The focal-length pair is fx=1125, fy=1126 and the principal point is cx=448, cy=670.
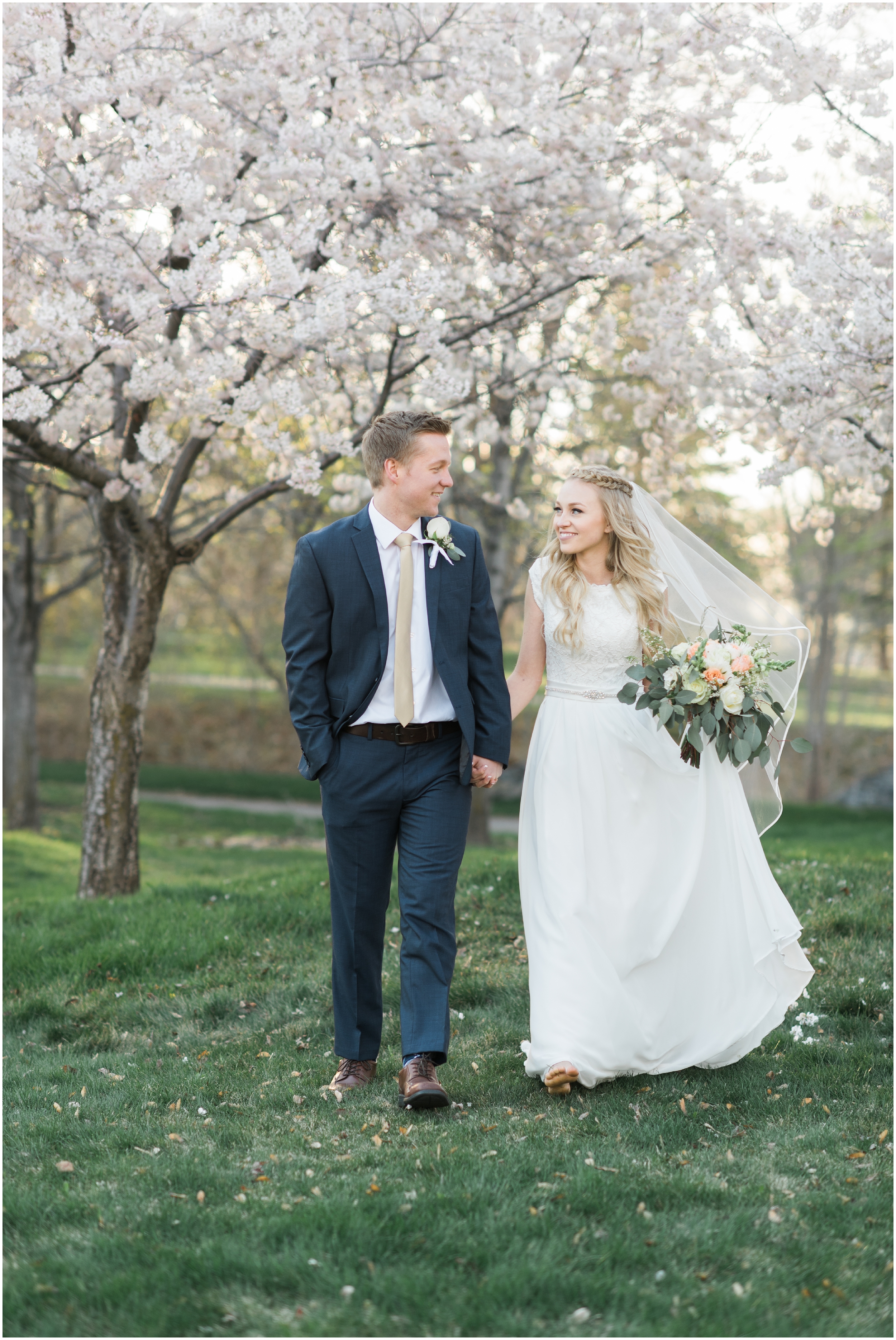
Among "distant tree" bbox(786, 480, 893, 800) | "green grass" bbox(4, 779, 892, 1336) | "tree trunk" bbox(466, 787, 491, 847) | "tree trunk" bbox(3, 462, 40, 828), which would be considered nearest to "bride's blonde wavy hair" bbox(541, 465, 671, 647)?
"green grass" bbox(4, 779, 892, 1336)

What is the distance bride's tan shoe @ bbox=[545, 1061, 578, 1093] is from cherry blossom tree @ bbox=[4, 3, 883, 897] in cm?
367

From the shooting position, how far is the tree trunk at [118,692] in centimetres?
741

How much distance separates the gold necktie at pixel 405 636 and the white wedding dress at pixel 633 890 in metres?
0.65

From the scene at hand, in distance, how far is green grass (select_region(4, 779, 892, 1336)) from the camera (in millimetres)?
2576

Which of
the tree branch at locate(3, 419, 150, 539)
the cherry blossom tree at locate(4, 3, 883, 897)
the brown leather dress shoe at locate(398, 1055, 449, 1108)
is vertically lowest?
the brown leather dress shoe at locate(398, 1055, 449, 1108)

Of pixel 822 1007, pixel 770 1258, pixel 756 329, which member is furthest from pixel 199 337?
pixel 770 1258

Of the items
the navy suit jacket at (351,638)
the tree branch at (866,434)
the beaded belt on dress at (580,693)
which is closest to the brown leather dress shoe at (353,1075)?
the navy suit jacket at (351,638)

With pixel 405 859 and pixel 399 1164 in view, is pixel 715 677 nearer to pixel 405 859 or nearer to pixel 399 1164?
pixel 405 859

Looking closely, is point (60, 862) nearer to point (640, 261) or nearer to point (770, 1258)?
point (640, 261)

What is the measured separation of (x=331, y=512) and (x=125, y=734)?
6958mm

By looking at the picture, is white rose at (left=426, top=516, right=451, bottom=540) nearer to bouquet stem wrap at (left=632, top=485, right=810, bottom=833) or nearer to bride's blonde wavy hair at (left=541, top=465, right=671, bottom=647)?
bride's blonde wavy hair at (left=541, top=465, right=671, bottom=647)

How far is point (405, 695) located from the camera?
3.92m

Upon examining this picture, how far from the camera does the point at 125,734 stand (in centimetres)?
746

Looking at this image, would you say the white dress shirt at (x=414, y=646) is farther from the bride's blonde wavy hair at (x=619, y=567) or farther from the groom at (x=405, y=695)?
the bride's blonde wavy hair at (x=619, y=567)
